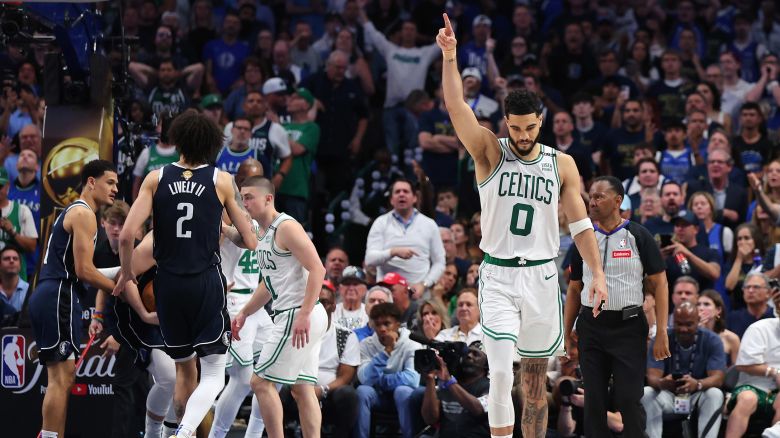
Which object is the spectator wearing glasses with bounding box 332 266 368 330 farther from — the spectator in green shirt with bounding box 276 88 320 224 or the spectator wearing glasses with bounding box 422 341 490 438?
the spectator in green shirt with bounding box 276 88 320 224

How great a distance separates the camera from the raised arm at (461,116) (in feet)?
26.0

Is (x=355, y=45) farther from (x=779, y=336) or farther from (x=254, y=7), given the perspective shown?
(x=779, y=336)

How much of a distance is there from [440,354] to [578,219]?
7.75 feet

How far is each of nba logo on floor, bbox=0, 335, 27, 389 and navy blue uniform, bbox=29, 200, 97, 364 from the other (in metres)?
1.59

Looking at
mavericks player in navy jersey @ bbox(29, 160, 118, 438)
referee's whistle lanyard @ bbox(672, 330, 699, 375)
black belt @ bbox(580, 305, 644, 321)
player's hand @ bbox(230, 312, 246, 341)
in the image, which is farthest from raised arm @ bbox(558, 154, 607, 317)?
mavericks player in navy jersey @ bbox(29, 160, 118, 438)

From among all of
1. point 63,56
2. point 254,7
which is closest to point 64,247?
point 63,56

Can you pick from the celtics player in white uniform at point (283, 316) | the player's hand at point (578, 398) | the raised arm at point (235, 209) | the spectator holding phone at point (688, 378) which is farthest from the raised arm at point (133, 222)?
the spectator holding phone at point (688, 378)

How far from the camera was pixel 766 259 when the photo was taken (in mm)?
12141

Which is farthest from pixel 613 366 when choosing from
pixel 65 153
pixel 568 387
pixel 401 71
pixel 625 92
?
pixel 401 71

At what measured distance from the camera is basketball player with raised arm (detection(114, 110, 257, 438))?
8.28 meters

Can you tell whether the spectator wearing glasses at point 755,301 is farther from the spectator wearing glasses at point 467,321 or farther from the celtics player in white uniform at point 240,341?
the celtics player in white uniform at point 240,341

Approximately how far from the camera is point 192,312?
8359mm

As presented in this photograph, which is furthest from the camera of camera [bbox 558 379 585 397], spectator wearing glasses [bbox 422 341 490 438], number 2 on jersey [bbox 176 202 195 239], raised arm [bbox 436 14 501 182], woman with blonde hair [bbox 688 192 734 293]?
woman with blonde hair [bbox 688 192 734 293]

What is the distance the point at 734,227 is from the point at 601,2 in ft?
17.7
